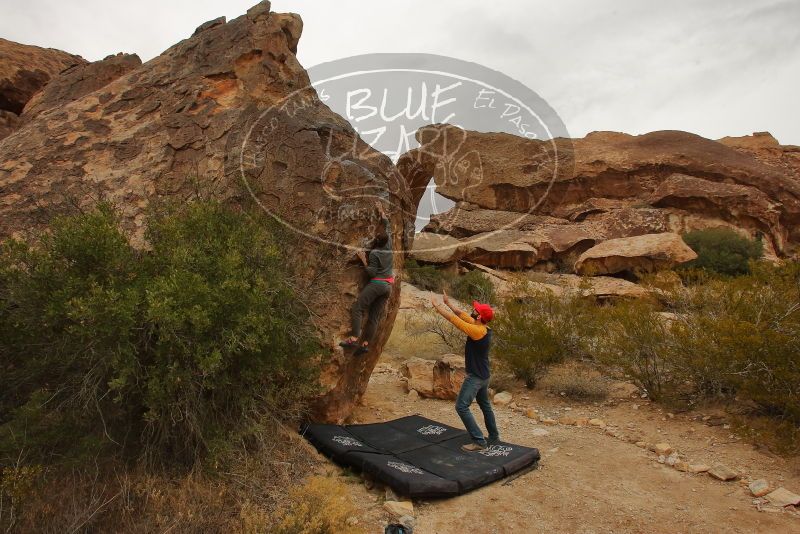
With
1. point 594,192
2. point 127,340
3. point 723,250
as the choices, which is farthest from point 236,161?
point 594,192

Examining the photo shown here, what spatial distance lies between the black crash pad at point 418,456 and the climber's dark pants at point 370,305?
1.02 metres

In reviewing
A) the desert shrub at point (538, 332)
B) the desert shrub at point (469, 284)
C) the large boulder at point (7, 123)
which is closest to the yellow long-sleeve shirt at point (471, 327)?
the desert shrub at point (538, 332)

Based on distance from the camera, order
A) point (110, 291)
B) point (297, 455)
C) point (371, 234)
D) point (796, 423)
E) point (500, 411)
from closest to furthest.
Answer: point (110, 291) < point (297, 455) < point (796, 423) < point (371, 234) < point (500, 411)

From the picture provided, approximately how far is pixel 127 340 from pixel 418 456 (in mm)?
2701

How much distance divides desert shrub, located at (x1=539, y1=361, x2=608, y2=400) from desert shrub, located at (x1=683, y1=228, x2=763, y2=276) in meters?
12.3

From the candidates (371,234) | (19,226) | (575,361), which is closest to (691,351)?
(575,361)

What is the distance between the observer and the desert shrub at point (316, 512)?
3109 millimetres

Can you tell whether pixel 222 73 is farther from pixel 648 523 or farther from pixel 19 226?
pixel 648 523

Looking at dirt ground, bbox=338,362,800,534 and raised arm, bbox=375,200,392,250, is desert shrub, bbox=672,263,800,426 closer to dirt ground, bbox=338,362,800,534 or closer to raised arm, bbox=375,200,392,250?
dirt ground, bbox=338,362,800,534

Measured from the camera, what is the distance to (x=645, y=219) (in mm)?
21781

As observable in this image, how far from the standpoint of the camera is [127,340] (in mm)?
3189

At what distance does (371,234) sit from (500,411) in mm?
3028

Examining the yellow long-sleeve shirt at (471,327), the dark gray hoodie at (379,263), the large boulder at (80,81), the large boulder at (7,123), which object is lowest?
the yellow long-sleeve shirt at (471,327)

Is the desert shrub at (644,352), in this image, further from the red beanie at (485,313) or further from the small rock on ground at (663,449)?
the red beanie at (485,313)
